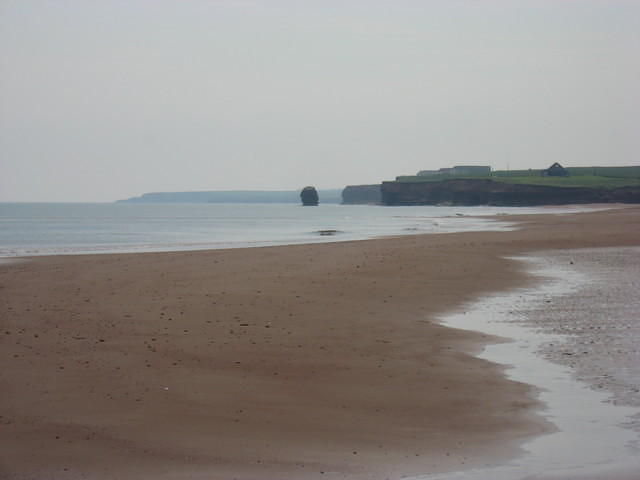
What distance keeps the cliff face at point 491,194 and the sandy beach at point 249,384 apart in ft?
399

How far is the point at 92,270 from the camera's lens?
26.7 metres

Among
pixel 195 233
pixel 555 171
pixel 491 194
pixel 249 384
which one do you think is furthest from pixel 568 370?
pixel 555 171

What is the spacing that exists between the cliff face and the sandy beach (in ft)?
399

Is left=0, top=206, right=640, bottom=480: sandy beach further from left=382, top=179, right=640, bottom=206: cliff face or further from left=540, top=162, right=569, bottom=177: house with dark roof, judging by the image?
left=540, top=162, right=569, bottom=177: house with dark roof

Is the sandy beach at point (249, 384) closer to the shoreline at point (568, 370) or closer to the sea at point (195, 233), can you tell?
the shoreline at point (568, 370)

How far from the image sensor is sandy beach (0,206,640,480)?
7980 millimetres

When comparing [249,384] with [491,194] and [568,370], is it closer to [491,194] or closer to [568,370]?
[568,370]

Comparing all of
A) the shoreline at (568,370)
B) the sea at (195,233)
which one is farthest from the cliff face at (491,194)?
the shoreline at (568,370)

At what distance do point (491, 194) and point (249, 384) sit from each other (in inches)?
5944

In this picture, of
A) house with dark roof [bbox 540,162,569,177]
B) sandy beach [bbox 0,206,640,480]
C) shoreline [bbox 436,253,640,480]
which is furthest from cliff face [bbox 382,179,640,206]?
sandy beach [bbox 0,206,640,480]

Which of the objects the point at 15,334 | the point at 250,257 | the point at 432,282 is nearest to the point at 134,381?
the point at 15,334

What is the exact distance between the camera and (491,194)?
157750 millimetres

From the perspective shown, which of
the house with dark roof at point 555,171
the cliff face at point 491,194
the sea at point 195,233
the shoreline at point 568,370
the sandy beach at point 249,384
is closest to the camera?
the shoreline at point 568,370

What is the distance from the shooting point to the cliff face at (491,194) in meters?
136
